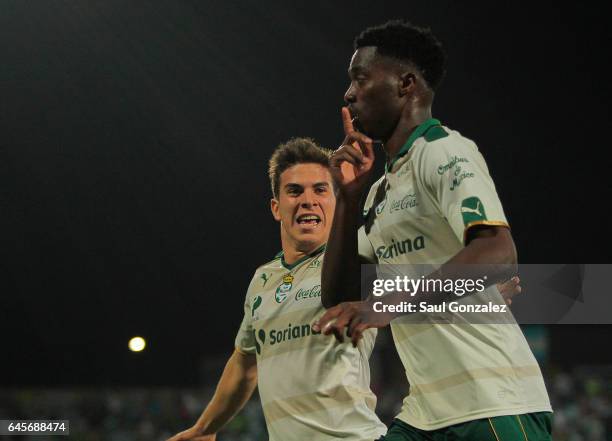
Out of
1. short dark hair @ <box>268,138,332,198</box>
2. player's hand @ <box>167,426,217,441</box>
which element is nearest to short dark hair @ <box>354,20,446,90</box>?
short dark hair @ <box>268,138,332,198</box>

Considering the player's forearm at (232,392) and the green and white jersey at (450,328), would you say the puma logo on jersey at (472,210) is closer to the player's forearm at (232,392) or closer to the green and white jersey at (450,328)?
the green and white jersey at (450,328)

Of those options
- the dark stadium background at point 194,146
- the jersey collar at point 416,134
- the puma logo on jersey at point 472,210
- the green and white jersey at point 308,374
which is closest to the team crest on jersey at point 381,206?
the jersey collar at point 416,134

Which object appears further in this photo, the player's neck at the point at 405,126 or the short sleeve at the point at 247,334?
the short sleeve at the point at 247,334

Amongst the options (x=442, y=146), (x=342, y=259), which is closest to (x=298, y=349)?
(x=342, y=259)

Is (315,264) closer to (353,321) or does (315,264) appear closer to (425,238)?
(425,238)

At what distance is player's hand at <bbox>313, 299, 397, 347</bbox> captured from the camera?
2.12m

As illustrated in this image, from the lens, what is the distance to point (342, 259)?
2.84 m

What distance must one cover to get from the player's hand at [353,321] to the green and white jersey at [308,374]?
1.54 meters

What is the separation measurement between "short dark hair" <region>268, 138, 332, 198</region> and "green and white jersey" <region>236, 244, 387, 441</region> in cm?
58

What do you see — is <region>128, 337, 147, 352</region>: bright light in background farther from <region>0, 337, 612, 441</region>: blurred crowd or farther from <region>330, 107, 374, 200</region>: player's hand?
<region>330, 107, 374, 200</region>: player's hand

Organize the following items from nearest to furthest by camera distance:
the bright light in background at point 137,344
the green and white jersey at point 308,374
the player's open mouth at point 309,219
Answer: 1. the green and white jersey at point 308,374
2. the player's open mouth at point 309,219
3. the bright light in background at point 137,344

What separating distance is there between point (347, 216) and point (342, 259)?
0.17 metres

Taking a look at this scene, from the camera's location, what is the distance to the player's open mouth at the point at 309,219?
414 centimetres

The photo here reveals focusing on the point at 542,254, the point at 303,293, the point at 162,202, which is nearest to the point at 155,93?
the point at 162,202
